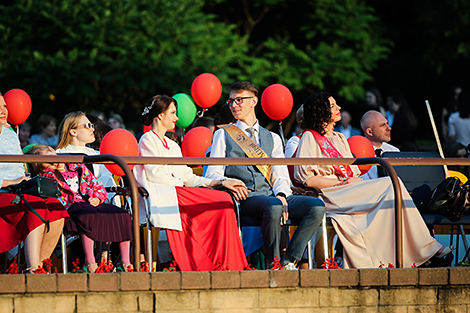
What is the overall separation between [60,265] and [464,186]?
375 cm

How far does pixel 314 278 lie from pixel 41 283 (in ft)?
6.45

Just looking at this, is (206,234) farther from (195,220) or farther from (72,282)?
(72,282)

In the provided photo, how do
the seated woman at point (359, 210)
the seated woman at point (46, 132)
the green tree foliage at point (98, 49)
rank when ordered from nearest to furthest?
the seated woman at point (359, 210), the seated woman at point (46, 132), the green tree foliage at point (98, 49)

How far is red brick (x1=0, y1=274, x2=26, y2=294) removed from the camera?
485cm

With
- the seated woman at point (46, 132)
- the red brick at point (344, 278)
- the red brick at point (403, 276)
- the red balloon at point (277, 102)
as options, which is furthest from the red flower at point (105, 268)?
the seated woman at point (46, 132)

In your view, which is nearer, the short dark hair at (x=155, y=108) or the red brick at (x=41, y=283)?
the red brick at (x=41, y=283)

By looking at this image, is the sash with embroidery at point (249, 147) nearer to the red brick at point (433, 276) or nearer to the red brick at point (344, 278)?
the red brick at point (344, 278)

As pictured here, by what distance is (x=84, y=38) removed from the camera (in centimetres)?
1733

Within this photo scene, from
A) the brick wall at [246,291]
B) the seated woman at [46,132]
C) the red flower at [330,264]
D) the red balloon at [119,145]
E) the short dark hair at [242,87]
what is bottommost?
the brick wall at [246,291]

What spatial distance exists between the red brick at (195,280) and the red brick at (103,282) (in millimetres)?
475

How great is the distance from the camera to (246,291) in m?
5.24

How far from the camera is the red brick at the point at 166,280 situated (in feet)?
16.6

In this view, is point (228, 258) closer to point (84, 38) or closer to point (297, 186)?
point (297, 186)

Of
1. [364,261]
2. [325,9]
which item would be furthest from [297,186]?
[325,9]
